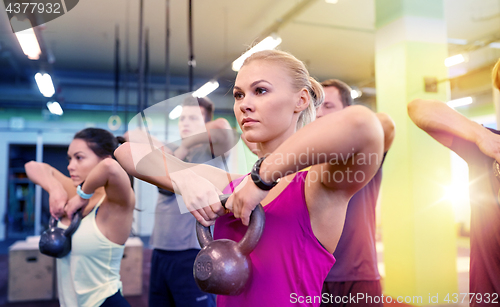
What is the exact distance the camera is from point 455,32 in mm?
6684

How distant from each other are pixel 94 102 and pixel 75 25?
10.7ft

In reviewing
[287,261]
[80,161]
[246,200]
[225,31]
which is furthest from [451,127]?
[225,31]

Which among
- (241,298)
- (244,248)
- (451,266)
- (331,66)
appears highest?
(331,66)

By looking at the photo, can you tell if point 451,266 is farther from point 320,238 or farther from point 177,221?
point 320,238

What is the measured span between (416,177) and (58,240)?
3495 mm

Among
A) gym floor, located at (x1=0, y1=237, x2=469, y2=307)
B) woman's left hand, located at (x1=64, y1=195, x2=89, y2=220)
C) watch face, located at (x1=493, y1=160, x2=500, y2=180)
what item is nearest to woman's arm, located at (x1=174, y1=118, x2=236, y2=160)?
woman's left hand, located at (x1=64, y1=195, x2=89, y2=220)

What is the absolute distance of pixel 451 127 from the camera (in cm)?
159

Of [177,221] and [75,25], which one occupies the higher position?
[75,25]

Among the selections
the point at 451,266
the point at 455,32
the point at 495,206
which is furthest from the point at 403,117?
the point at 455,32

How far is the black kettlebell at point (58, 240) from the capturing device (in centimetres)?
170

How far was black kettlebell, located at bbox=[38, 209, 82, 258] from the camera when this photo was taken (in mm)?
1702

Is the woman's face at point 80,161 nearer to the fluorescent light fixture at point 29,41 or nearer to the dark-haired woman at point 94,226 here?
the dark-haired woman at point 94,226

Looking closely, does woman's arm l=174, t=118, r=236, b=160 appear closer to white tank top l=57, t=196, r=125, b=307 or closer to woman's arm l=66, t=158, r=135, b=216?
woman's arm l=66, t=158, r=135, b=216

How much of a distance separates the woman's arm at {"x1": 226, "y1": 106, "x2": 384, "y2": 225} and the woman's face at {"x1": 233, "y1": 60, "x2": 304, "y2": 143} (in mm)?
205
